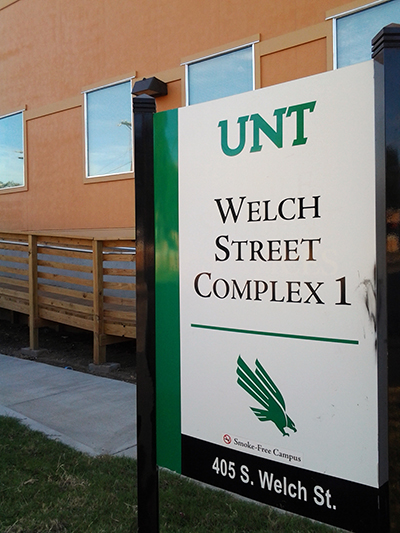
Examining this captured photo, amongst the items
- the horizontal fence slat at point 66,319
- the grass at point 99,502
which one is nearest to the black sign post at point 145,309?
the grass at point 99,502

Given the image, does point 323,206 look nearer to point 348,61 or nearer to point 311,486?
point 311,486

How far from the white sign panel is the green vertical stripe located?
0.04m

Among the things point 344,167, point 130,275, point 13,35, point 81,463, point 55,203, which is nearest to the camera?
point 344,167

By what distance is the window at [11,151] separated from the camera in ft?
36.3

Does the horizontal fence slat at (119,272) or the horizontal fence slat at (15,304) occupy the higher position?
the horizontal fence slat at (119,272)

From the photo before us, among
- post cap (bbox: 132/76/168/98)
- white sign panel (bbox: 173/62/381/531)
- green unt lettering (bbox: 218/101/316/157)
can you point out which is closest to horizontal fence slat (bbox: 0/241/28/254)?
post cap (bbox: 132/76/168/98)

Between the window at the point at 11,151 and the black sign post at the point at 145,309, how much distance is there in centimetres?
927

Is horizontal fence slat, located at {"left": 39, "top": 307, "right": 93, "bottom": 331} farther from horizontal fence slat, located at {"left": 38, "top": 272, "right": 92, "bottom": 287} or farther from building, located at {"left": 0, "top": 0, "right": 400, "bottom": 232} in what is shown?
building, located at {"left": 0, "top": 0, "right": 400, "bottom": 232}

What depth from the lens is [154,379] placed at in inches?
96.1

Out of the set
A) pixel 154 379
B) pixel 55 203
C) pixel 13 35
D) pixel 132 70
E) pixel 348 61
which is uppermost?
pixel 13 35

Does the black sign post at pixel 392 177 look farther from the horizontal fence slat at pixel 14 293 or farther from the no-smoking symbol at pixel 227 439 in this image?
the horizontal fence slat at pixel 14 293

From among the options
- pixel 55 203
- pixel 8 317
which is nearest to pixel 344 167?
pixel 55 203

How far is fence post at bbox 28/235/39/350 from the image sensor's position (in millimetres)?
7879

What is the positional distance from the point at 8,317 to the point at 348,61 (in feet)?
25.9
